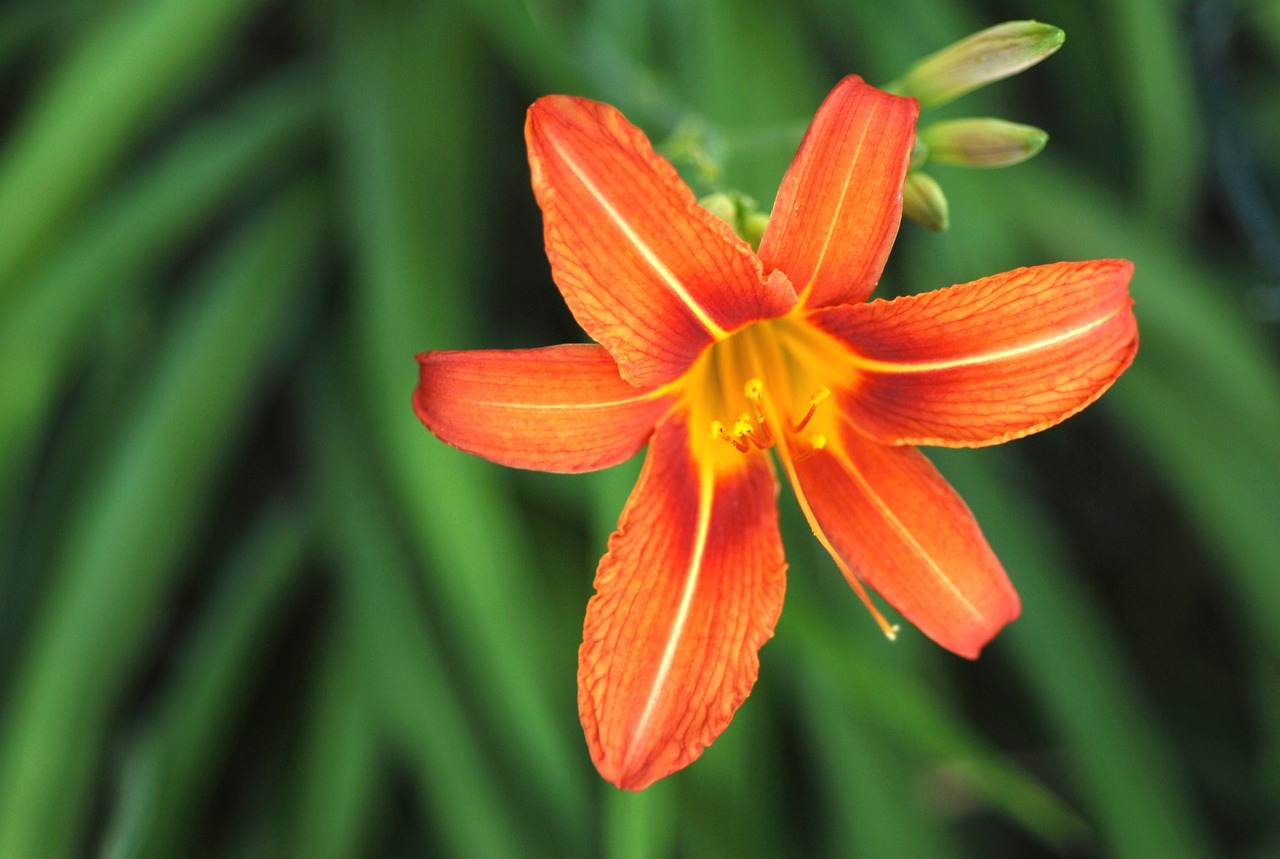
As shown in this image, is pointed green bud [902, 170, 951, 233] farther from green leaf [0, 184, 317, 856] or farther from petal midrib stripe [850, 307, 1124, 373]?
green leaf [0, 184, 317, 856]

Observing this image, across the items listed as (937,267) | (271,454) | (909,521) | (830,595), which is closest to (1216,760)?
(830,595)

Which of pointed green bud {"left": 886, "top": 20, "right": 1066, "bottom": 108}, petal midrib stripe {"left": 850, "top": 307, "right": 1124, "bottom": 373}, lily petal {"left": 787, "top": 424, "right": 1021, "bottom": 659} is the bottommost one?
lily petal {"left": 787, "top": 424, "right": 1021, "bottom": 659}

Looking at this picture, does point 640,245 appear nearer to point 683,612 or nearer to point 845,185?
point 845,185

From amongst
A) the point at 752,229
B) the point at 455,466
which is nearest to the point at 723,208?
the point at 752,229

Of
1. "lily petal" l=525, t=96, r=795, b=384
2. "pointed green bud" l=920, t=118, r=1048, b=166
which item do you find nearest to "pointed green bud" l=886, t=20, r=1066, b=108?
"pointed green bud" l=920, t=118, r=1048, b=166

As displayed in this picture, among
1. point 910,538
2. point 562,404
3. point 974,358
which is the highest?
point 562,404

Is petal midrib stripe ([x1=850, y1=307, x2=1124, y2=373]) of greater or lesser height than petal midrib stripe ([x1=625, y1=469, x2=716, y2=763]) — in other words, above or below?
above

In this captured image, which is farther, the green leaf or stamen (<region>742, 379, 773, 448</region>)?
the green leaf
